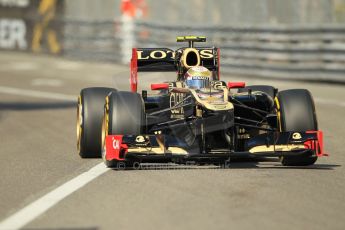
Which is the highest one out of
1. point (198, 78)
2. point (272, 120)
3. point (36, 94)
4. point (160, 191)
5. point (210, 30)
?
point (198, 78)

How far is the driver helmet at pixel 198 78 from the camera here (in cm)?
1145

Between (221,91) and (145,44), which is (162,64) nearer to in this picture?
(221,91)

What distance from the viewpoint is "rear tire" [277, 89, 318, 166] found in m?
10.9

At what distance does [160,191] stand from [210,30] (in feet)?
59.9

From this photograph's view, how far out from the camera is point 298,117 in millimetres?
10977

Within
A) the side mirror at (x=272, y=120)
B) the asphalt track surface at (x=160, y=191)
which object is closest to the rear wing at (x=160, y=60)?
the asphalt track surface at (x=160, y=191)

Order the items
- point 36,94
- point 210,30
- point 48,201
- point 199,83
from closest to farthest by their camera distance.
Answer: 1. point 48,201
2. point 199,83
3. point 36,94
4. point 210,30

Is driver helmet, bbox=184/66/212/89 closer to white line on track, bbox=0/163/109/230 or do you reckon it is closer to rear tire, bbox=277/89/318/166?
rear tire, bbox=277/89/318/166

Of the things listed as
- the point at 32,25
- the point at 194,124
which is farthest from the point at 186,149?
the point at 32,25

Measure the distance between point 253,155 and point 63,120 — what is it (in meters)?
6.83

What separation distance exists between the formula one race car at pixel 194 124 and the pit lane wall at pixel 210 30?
806 centimetres

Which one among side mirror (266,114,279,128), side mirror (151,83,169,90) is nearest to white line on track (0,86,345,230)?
side mirror (151,83,169,90)

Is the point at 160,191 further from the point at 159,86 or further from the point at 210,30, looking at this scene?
the point at 210,30

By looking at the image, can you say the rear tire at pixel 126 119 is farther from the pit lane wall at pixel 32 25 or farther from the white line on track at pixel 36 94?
the pit lane wall at pixel 32 25
